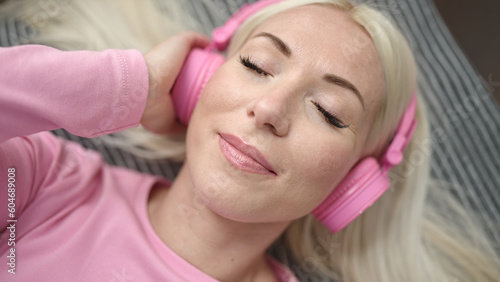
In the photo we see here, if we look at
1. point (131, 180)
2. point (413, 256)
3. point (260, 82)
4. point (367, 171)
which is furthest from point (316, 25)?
point (413, 256)

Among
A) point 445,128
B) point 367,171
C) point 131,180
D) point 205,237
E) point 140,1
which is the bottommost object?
point 131,180

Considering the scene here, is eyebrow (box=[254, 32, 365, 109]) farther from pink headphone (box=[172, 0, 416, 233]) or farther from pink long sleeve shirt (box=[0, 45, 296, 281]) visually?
pink long sleeve shirt (box=[0, 45, 296, 281])

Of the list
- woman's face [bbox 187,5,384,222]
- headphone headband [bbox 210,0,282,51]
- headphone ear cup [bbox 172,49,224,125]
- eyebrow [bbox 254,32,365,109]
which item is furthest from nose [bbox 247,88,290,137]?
headphone headband [bbox 210,0,282,51]

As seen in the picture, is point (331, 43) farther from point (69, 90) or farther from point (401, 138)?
point (69, 90)

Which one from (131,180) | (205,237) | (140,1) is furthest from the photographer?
(140,1)

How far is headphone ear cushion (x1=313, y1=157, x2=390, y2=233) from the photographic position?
4.07 ft

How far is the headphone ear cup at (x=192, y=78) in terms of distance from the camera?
127cm

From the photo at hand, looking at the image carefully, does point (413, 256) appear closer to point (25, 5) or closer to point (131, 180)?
point (131, 180)

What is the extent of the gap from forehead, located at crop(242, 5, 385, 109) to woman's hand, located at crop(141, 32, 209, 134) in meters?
0.22

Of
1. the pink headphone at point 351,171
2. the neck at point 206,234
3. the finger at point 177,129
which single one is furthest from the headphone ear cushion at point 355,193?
the finger at point 177,129

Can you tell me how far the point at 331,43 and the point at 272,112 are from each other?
27 centimetres

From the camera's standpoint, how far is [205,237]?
1202 millimetres

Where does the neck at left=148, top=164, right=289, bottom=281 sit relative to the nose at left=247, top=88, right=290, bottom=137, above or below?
below

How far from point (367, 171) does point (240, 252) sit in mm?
420
